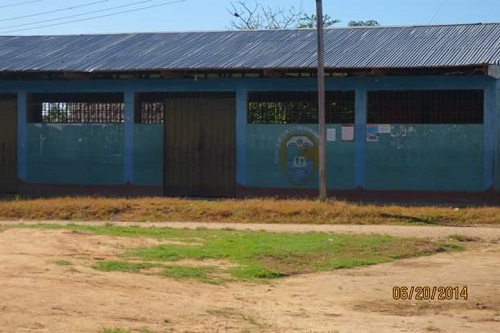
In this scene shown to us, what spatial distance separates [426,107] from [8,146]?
514 inches

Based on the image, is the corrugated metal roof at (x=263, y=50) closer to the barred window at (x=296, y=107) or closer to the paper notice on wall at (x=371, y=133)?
the barred window at (x=296, y=107)

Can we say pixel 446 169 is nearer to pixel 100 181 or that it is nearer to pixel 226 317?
pixel 100 181

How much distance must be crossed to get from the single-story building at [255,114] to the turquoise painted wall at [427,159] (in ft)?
0.09

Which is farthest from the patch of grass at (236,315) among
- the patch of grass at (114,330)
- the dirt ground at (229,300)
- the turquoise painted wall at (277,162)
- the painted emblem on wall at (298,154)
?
the painted emblem on wall at (298,154)

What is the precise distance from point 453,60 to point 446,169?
2.92m

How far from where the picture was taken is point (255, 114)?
23.2 metres

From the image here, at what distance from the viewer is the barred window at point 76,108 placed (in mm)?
24406

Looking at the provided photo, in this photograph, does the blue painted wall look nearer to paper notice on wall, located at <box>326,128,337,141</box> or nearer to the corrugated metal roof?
paper notice on wall, located at <box>326,128,337,141</box>

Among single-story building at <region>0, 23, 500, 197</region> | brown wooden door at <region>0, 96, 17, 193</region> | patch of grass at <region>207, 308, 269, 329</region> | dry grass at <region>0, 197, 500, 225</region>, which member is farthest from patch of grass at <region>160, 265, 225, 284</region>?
brown wooden door at <region>0, 96, 17, 193</region>

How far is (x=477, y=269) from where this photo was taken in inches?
465

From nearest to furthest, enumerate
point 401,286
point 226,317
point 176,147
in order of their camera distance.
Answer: point 226,317 → point 401,286 → point 176,147

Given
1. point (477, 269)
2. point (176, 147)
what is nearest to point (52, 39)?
point (176, 147)

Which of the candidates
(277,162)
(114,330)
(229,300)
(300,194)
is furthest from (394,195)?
(114,330)

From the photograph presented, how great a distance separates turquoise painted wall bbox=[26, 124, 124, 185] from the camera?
24.3 m
